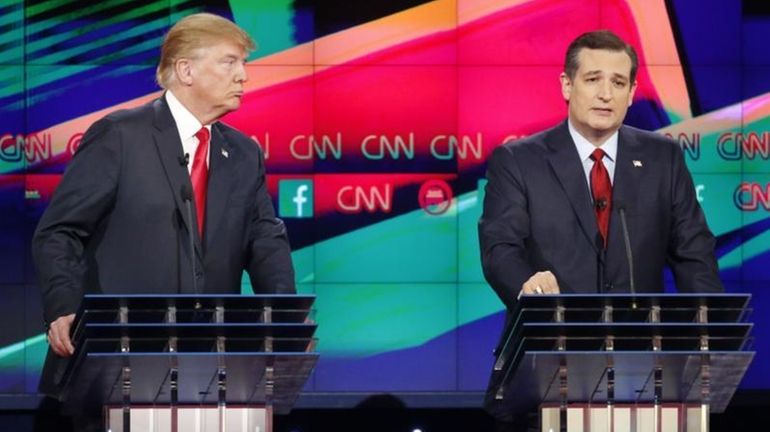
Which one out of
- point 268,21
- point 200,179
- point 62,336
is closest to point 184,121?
point 200,179

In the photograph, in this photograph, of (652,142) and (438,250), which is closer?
(652,142)

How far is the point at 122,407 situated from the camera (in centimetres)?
395

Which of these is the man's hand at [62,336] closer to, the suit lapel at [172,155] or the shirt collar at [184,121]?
the suit lapel at [172,155]

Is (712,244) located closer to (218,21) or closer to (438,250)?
(218,21)

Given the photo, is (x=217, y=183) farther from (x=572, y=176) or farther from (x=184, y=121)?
(x=572, y=176)

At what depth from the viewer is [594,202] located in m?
4.83

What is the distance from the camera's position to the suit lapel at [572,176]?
189 inches

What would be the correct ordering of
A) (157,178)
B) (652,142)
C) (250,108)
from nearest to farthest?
(157,178)
(652,142)
(250,108)

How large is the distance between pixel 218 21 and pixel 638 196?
46.9 inches

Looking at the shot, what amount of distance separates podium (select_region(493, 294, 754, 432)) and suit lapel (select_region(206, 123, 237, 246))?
97cm

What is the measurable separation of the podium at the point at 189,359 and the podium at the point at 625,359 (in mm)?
468

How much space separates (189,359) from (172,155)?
0.99 m

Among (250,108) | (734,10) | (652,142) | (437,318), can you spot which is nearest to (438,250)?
(437,318)

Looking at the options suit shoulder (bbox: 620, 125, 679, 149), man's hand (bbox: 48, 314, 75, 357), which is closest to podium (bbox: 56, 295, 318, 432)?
man's hand (bbox: 48, 314, 75, 357)
